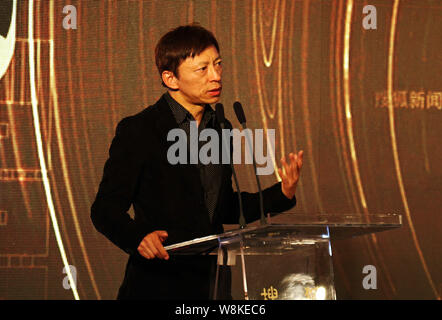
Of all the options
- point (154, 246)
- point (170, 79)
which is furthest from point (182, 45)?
point (154, 246)

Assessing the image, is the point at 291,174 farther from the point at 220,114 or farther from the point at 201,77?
the point at 201,77

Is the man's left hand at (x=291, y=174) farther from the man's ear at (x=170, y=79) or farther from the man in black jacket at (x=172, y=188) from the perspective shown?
the man's ear at (x=170, y=79)

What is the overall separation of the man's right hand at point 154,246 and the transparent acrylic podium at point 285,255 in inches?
1.7

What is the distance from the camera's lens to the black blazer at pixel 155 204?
7.13 feet

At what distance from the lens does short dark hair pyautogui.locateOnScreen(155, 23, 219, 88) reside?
242cm

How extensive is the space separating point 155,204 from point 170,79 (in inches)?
19.7

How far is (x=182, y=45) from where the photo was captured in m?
2.43

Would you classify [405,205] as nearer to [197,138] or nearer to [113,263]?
[113,263]

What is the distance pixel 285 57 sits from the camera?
4.18m

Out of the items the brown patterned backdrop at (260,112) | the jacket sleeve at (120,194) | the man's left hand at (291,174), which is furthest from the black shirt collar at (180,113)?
the brown patterned backdrop at (260,112)

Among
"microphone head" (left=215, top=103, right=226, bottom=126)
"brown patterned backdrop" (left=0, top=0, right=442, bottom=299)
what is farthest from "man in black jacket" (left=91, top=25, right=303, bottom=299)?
"brown patterned backdrop" (left=0, top=0, right=442, bottom=299)
